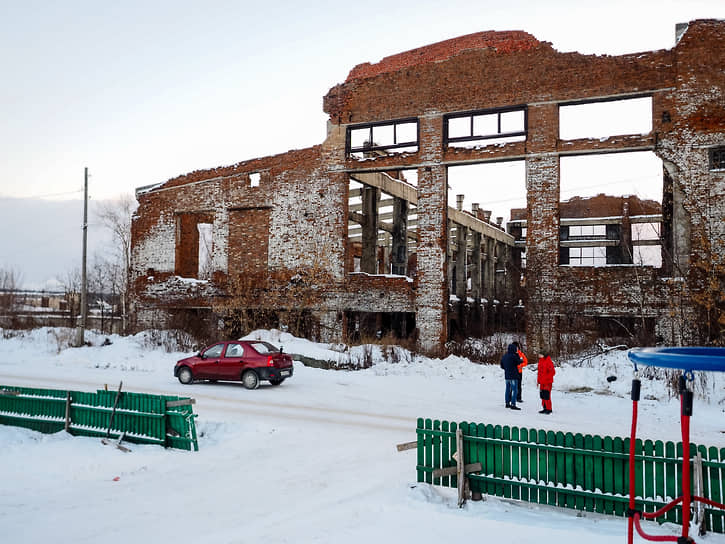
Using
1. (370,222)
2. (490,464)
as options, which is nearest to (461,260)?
(370,222)

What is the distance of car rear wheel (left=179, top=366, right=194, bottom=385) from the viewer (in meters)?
17.8

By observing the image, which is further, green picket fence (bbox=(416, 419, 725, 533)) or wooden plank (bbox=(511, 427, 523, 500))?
wooden plank (bbox=(511, 427, 523, 500))

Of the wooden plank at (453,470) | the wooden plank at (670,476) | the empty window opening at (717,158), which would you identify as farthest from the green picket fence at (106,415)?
the empty window opening at (717,158)

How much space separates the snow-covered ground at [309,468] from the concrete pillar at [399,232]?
15.1m

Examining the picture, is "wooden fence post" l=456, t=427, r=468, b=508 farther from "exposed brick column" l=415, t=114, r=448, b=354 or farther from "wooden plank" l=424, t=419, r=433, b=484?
"exposed brick column" l=415, t=114, r=448, b=354

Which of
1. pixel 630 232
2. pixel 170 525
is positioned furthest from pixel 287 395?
pixel 630 232

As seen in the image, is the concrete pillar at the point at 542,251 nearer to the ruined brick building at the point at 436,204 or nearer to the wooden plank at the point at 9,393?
the ruined brick building at the point at 436,204

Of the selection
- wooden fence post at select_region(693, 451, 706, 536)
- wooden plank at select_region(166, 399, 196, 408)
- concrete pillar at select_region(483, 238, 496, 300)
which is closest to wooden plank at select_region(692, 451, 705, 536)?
wooden fence post at select_region(693, 451, 706, 536)

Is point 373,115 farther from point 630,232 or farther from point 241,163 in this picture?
point 630,232

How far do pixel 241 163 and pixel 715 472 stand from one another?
27024 mm

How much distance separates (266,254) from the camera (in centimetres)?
2973

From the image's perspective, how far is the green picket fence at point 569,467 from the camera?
689 cm

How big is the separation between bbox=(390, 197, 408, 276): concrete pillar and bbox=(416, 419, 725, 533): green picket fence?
24935mm

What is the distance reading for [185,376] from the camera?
1788 centimetres
